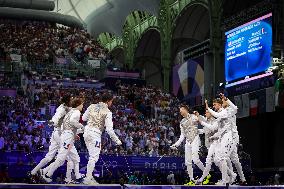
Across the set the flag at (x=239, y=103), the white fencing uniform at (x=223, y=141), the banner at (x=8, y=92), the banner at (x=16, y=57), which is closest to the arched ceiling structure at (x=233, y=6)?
the flag at (x=239, y=103)

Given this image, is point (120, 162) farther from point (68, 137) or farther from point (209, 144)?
point (68, 137)

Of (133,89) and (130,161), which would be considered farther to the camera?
(133,89)

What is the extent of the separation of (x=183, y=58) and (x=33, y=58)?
11030 mm

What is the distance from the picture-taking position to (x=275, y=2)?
30891 millimetres

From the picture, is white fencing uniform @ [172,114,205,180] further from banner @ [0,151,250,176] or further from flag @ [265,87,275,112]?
flag @ [265,87,275,112]

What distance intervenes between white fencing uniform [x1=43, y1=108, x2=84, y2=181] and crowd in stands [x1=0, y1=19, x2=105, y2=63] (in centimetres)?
2412

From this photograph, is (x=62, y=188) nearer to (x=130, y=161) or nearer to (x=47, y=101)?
(x=130, y=161)

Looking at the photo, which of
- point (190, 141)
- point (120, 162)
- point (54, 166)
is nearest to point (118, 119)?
point (120, 162)

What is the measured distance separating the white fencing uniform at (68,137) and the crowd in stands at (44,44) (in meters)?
24.1

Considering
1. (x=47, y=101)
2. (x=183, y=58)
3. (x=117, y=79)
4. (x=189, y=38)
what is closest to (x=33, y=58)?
(x=117, y=79)

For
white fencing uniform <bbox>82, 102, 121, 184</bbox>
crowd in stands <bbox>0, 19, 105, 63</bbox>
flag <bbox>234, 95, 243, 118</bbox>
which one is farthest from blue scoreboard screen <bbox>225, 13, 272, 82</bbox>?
white fencing uniform <bbox>82, 102, 121, 184</bbox>

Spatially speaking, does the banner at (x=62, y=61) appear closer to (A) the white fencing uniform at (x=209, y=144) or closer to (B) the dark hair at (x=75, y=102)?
(A) the white fencing uniform at (x=209, y=144)

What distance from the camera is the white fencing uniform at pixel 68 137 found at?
14.2 metres

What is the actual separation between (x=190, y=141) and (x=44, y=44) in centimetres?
2712
